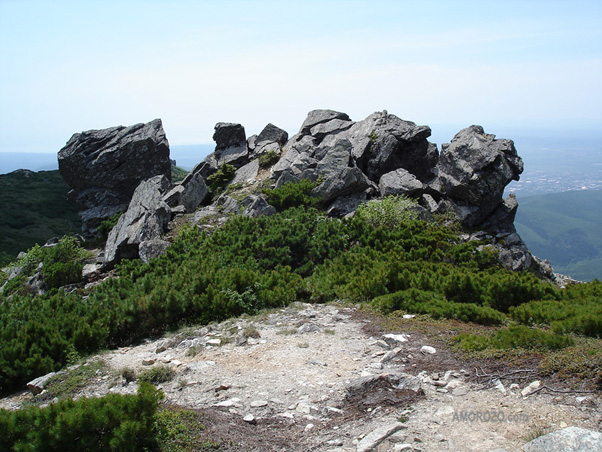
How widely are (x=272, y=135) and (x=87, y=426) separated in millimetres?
25209

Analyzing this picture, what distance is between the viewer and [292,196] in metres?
20.2

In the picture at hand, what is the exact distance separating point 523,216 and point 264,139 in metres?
184

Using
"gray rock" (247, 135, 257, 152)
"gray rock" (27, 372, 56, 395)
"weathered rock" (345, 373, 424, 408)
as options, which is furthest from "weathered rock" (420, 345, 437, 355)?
"gray rock" (247, 135, 257, 152)

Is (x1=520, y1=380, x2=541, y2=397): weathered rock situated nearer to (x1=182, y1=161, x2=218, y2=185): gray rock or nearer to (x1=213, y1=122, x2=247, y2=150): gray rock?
(x1=182, y1=161, x2=218, y2=185): gray rock

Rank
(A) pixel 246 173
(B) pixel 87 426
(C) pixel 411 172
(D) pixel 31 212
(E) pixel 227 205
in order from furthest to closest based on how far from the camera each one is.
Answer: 1. (D) pixel 31 212
2. (A) pixel 246 173
3. (C) pixel 411 172
4. (E) pixel 227 205
5. (B) pixel 87 426

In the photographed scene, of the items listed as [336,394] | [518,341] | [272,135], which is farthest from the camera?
[272,135]

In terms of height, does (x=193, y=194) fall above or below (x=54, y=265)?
above

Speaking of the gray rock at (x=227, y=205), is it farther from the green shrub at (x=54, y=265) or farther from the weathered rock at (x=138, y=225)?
the green shrub at (x=54, y=265)

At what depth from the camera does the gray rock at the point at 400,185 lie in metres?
20.5

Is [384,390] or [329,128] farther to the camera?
[329,128]

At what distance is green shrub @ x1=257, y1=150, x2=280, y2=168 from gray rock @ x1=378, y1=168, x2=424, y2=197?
6.99 meters

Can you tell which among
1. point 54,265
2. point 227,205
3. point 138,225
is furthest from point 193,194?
point 54,265

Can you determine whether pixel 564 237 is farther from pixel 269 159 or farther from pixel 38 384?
pixel 38 384

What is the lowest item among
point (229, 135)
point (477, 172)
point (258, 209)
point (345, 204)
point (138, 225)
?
point (345, 204)
